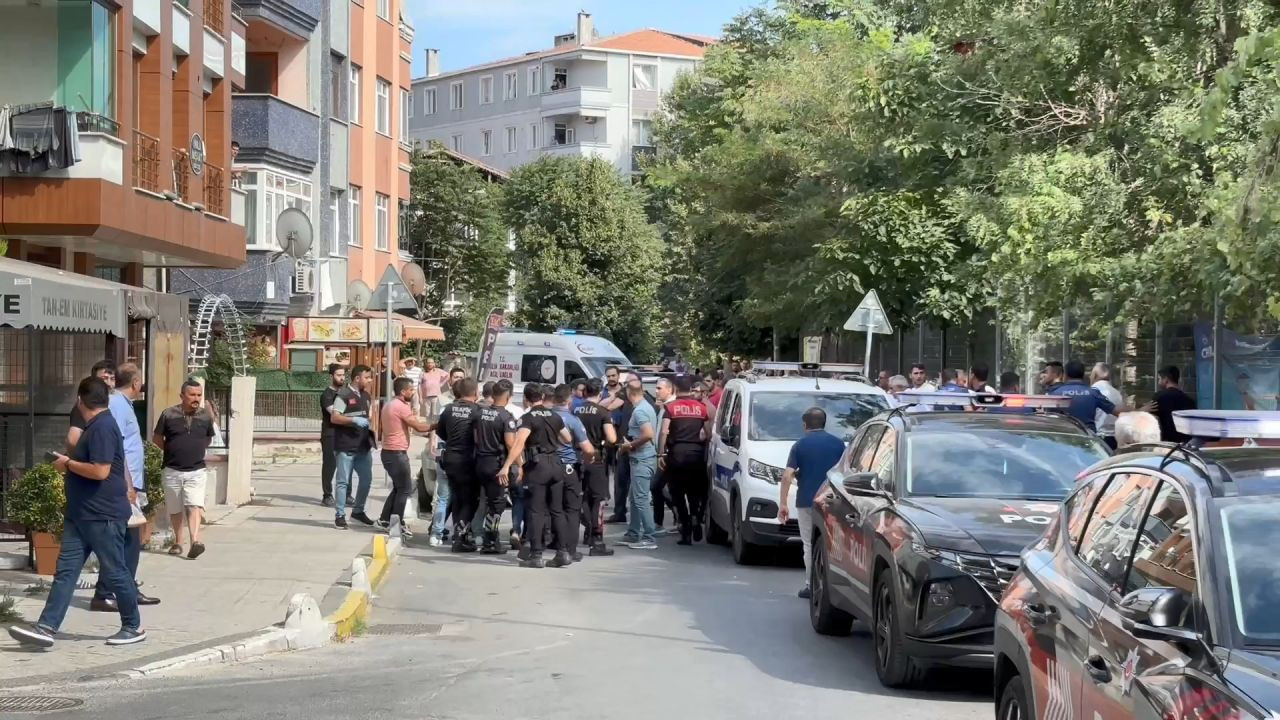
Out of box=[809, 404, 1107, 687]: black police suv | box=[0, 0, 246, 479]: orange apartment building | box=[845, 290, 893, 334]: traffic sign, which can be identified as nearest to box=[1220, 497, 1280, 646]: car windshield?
box=[809, 404, 1107, 687]: black police suv

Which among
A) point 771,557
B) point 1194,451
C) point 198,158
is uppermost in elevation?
point 198,158

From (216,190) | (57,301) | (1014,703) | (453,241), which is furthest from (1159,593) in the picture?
(453,241)

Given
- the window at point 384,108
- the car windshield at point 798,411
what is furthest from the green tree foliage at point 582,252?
the car windshield at point 798,411

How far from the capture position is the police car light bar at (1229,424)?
5645mm

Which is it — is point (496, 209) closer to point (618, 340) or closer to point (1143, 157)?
point (618, 340)

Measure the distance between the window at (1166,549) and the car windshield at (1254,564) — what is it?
0.12 m

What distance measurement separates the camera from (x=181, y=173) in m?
23.5

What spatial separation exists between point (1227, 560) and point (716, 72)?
4638 cm

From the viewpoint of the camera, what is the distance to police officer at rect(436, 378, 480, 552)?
16.8 meters

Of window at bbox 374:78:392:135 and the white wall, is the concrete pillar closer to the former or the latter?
the white wall

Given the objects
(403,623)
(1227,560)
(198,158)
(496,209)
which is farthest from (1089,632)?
(496,209)

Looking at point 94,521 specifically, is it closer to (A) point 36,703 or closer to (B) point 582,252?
(A) point 36,703

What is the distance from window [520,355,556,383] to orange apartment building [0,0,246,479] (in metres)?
7.76

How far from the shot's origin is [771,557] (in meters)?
17.0
